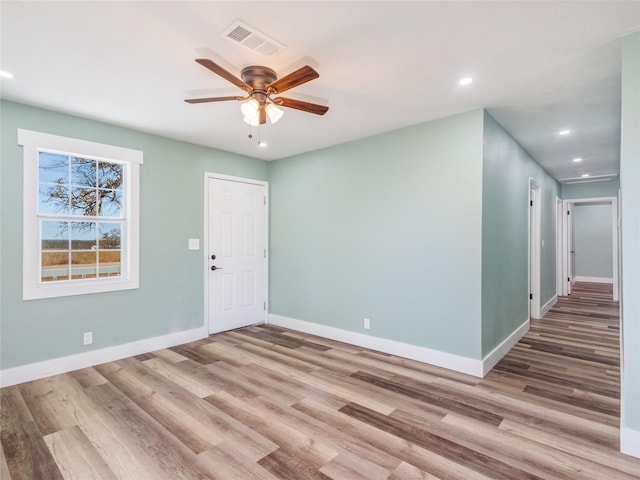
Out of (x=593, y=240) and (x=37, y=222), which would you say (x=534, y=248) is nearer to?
(x=593, y=240)

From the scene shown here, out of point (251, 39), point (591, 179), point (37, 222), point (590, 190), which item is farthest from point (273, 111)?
point (590, 190)

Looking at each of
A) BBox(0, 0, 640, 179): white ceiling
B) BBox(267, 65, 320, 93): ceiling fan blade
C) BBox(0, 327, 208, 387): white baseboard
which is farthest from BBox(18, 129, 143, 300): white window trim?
BBox(267, 65, 320, 93): ceiling fan blade

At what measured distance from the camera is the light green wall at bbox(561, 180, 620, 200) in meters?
7.37

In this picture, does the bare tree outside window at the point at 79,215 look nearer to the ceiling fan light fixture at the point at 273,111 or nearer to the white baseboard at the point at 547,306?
the ceiling fan light fixture at the point at 273,111

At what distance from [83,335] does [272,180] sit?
10.4ft

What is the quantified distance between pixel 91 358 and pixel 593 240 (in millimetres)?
11812

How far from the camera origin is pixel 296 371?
130 inches

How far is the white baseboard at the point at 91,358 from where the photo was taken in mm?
2992

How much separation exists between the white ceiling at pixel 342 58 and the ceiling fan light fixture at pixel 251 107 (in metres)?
0.27

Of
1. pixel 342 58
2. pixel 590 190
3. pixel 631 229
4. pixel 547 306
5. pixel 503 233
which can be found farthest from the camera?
pixel 590 190

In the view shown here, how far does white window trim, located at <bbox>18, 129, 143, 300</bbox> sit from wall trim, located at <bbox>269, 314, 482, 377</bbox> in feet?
7.33

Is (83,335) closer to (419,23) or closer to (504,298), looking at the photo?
(419,23)

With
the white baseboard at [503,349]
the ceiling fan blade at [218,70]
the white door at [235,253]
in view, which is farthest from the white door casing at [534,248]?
the ceiling fan blade at [218,70]

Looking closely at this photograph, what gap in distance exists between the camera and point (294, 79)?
215cm
